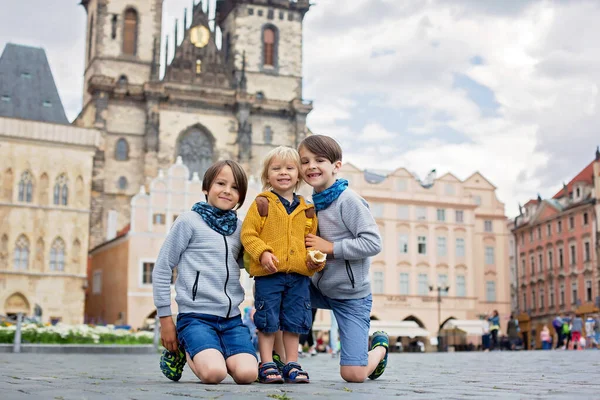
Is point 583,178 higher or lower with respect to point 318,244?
higher

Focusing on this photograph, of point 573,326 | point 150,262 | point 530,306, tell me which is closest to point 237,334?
point 573,326

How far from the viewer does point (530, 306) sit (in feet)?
190

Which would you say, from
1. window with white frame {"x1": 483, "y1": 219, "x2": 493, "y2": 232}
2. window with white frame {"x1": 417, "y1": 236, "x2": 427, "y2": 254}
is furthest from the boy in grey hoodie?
window with white frame {"x1": 483, "y1": 219, "x2": 493, "y2": 232}

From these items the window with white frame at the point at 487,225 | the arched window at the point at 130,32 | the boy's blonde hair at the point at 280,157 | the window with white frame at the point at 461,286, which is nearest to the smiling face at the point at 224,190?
the boy's blonde hair at the point at 280,157

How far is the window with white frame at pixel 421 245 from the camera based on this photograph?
165ft

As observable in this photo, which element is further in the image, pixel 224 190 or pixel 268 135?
pixel 268 135

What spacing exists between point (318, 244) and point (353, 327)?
676 millimetres

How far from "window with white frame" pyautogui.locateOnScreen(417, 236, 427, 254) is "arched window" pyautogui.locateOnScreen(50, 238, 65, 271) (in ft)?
69.8

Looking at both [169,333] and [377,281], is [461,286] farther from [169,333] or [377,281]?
[169,333]

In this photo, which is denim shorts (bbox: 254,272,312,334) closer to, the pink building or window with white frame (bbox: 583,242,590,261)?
the pink building

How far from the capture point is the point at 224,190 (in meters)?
6.04

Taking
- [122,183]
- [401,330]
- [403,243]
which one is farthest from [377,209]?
[122,183]

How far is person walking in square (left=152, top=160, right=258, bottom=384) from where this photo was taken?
5.74 meters

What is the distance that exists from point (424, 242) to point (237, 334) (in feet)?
149
